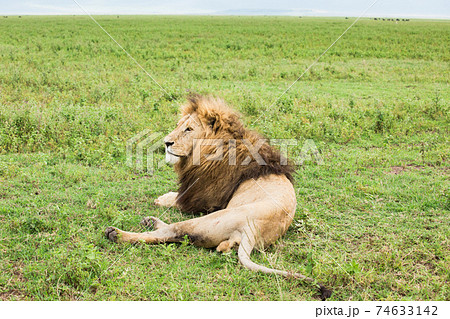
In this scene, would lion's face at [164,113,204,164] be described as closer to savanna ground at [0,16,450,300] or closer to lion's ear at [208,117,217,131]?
lion's ear at [208,117,217,131]

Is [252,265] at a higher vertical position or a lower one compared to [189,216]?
higher

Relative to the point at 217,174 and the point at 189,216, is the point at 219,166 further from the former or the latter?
the point at 189,216

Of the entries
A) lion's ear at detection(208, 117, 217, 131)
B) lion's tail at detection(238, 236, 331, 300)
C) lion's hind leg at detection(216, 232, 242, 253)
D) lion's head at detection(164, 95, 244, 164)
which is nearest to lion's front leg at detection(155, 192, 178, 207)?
lion's head at detection(164, 95, 244, 164)

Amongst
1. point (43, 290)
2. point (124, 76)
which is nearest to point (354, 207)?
point (43, 290)

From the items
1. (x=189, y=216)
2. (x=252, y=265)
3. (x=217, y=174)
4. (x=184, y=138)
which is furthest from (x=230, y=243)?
(x=184, y=138)

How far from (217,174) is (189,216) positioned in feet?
2.32

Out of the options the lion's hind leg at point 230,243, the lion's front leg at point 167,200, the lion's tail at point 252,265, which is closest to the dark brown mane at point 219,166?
the lion's front leg at point 167,200

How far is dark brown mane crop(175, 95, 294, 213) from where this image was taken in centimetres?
517

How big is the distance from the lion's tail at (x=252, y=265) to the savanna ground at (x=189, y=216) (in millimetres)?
83

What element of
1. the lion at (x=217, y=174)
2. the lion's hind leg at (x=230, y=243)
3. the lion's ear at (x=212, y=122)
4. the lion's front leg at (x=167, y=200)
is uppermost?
the lion's ear at (x=212, y=122)

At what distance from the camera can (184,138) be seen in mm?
5195

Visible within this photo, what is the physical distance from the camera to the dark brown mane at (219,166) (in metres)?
5.17

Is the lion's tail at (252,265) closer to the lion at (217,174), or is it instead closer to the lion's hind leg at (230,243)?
the lion's hind leg at (230,243)

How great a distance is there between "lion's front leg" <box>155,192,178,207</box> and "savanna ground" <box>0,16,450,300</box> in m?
0.14
